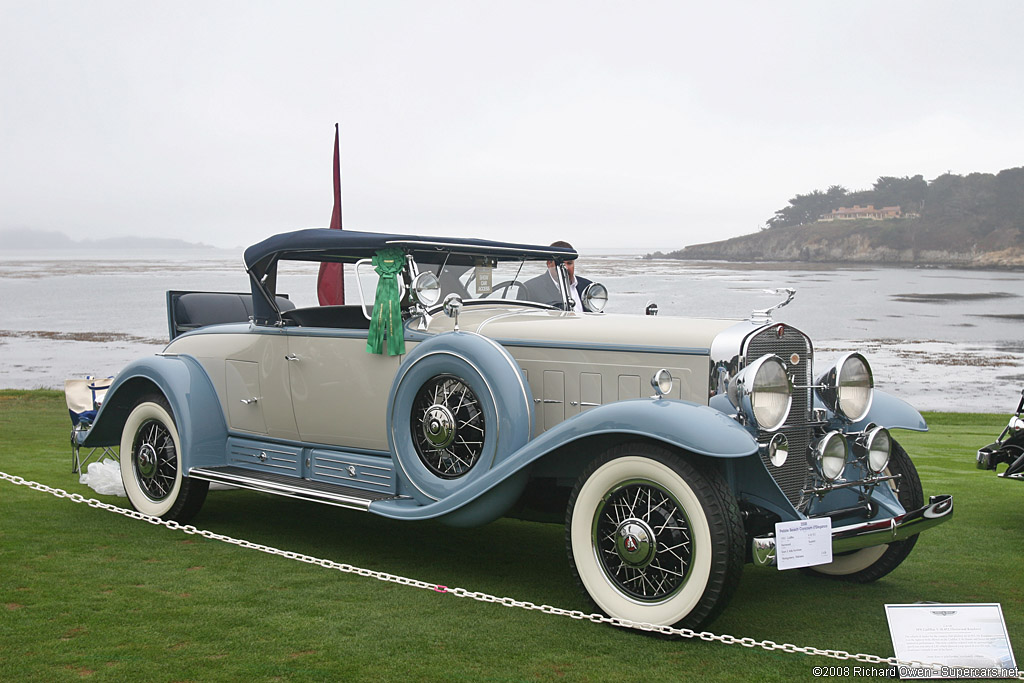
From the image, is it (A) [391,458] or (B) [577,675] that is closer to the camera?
(B) [577,675]

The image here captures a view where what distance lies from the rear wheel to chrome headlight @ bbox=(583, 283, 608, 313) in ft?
7.77

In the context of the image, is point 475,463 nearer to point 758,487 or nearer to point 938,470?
point 758,487

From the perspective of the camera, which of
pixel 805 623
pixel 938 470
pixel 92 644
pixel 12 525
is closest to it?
pixel 92 644

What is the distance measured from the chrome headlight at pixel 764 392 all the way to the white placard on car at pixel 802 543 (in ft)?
1.72

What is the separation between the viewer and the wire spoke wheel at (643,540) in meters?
4.31

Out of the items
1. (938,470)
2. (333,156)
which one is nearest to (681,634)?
(938,470)

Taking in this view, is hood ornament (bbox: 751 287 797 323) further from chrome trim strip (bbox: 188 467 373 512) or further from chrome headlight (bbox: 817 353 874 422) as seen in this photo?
chrome trim strip (bbox: 188 467 373 512)

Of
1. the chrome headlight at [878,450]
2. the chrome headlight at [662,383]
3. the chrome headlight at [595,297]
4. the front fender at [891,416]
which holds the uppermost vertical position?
the chrome headlight at [595,297]

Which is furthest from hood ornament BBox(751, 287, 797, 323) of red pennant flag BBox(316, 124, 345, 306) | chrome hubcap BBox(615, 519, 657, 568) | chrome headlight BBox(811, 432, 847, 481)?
red pennant flag BBox(316, 124, 345, 306)

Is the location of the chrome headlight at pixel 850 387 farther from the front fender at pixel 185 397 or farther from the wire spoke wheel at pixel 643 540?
the front fender at pixel 185 397

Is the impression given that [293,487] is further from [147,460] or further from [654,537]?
[654,537]

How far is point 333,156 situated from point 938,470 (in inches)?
319

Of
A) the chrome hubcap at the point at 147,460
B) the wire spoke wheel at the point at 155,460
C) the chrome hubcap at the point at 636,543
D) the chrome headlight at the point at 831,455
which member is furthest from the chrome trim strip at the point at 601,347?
the chrome hubcap at the point at 147,460

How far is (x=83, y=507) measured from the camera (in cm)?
714
